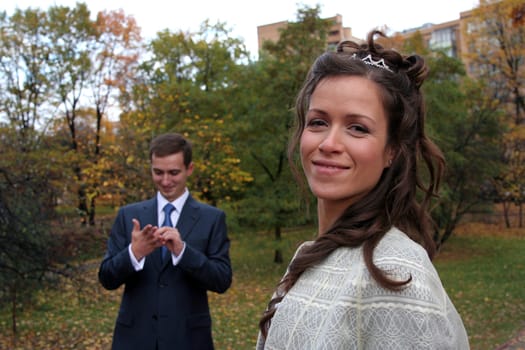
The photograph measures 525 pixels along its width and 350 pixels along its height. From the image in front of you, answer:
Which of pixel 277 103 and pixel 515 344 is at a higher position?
pixel 277 103

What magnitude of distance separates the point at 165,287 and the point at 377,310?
2.35 meters

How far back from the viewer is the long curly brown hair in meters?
1.47

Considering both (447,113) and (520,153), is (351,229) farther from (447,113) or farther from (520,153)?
(520,153)

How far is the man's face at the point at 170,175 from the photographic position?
3.71 m

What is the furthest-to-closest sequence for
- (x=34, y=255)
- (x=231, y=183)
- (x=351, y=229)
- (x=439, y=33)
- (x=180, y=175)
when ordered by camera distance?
1. (x=439, y=33)
2. (x=231, y=183)
3. (x=34, y=255)
4. (x=180, y=175)
5. (x=351, y=229)

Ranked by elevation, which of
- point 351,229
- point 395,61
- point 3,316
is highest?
point 395,61

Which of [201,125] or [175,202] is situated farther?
[201,125]

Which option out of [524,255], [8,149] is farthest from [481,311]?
[8,149]

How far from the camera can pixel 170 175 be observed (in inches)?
148

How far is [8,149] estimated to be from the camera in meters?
9.91

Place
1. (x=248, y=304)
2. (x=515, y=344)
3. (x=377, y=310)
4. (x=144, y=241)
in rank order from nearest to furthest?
(x=377, y=310) → (x=144, y=241) → (x=515, y=344) → (x=248, y=304)

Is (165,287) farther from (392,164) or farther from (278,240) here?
(278,240)

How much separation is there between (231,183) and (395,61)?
1334 centimetres

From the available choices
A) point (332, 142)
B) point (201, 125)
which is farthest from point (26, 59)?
point (332, 142)
